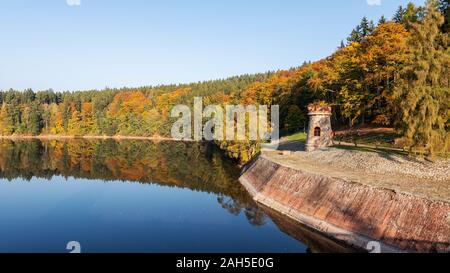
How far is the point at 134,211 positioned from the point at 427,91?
29.8 metres

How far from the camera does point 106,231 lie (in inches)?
1130

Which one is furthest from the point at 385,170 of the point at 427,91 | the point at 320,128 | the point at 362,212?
the point at 320,128

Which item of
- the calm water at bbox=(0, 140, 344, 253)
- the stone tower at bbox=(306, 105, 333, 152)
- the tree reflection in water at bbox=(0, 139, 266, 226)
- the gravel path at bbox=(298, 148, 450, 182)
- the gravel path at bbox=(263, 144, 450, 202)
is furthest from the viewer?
the stone tower at bbox=(306, 105, 333, 152)

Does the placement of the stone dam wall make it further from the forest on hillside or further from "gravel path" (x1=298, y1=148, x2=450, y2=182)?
the forest on hillside

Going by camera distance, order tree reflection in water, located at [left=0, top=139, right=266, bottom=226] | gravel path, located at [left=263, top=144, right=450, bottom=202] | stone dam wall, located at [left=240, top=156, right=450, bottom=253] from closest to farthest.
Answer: stone dam wall, located at [left=240, top=156, right=450, bottom=253], gravel path, located at [left=263, top=144, right=450, bottom=202], tree reflection in water, located at [left=0, top=139, right=266, bottom=226]

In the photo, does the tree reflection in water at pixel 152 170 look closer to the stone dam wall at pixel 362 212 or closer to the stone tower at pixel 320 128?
the stone dam wall at pixel 362 212

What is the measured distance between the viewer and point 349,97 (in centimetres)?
6069

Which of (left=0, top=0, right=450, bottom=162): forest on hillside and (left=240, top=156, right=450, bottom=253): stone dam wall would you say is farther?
(left=0, top=0, right=450, bottom=162): forest on hillside

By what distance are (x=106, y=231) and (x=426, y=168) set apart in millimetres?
27187

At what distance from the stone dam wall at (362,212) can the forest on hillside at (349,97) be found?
9.63 metres

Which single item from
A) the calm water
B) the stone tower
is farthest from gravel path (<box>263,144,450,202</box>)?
the calm water

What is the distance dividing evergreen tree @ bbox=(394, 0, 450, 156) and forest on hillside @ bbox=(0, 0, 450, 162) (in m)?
0.08

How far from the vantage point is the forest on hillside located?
31281 mm

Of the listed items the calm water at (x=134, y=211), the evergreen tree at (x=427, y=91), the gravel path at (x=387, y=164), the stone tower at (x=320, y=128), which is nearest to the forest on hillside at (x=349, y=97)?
the evergreen tree at (x=427, y=91)
